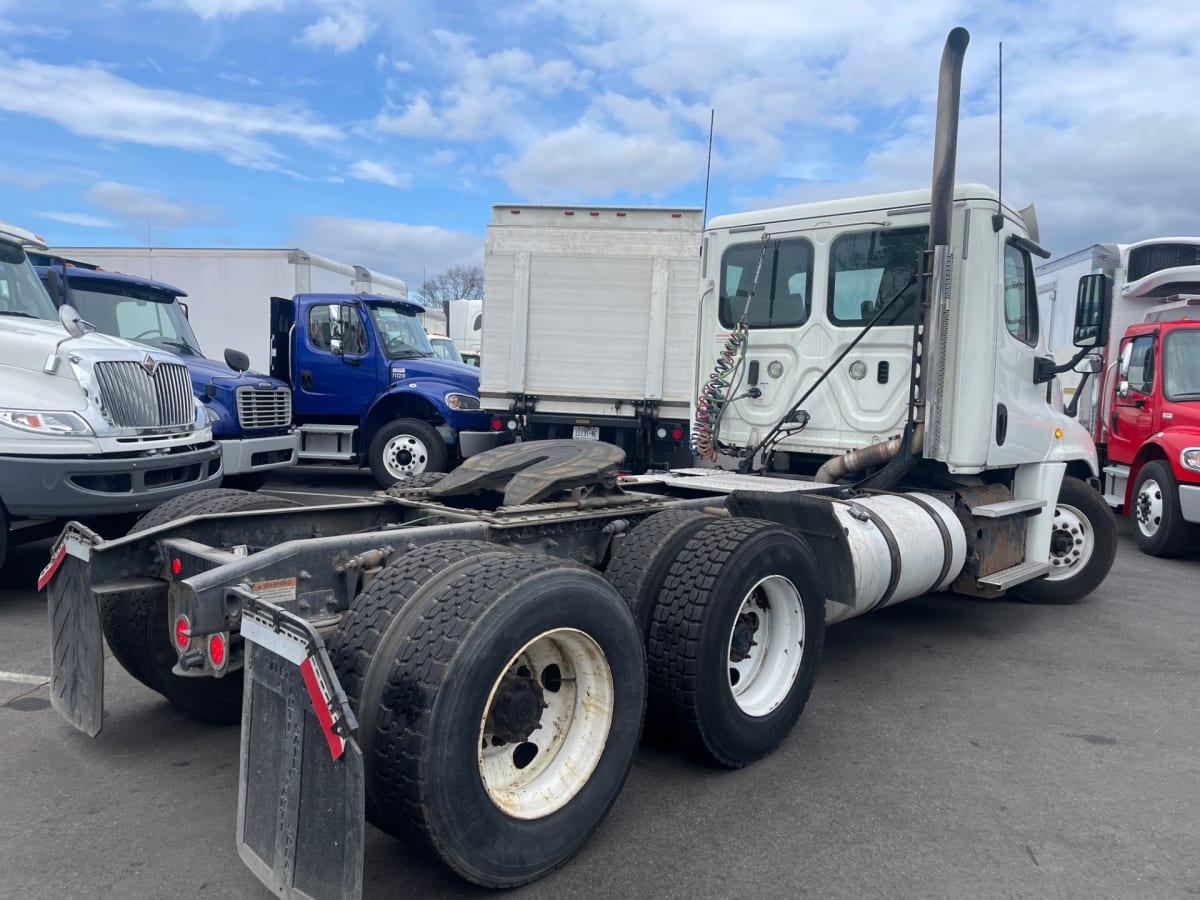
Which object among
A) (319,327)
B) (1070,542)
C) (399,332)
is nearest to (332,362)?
(319,327)

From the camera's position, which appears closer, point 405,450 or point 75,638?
point 75,638

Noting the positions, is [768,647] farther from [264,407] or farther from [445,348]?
[445,348]

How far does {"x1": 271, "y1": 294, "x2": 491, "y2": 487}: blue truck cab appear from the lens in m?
11.4

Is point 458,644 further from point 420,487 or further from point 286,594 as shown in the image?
point 420,487

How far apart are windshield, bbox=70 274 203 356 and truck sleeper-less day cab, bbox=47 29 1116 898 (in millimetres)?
6048

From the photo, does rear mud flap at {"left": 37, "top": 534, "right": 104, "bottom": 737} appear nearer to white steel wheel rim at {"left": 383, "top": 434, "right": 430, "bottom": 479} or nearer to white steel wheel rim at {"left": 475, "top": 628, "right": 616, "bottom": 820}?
white steel wheel rim at {"left": 475, "top": 628, "right": 616, "bottom": 820}

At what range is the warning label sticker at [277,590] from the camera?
2.96 m

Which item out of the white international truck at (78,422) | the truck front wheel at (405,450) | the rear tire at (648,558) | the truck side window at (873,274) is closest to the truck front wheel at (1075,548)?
the truck side window at (873,274)

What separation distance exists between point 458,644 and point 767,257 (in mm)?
4595

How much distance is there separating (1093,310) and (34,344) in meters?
7.20

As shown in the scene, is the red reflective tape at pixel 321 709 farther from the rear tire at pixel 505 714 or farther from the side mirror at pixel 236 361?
the side mirror at pixel 236 361

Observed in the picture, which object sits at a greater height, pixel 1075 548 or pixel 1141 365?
pixel 1141 365

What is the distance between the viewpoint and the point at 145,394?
6.55 meters

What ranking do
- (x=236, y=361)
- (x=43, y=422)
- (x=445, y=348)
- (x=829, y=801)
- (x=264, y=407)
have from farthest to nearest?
(x=445, y=348), (x=264, y=407), (x=236, y=361), (x=43, y=422), (x=829, y=801)
